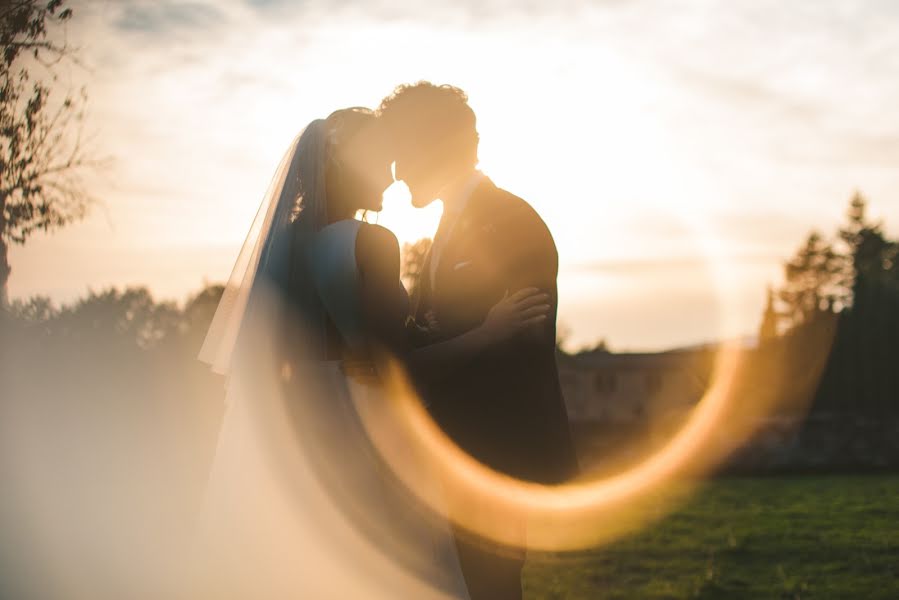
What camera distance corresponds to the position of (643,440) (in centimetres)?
2527

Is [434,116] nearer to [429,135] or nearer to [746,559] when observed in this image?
[429,135]

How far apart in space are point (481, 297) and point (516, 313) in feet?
1.01

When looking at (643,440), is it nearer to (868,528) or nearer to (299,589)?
(868,528)

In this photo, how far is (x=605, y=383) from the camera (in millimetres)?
81438

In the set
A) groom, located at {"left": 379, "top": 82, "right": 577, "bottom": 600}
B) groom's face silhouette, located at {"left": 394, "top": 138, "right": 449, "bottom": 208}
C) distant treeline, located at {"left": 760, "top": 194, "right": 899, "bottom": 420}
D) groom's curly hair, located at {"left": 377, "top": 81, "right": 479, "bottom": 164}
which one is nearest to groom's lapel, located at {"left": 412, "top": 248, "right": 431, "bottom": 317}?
groom, located at {"left": 379, "top": 82, "right": 577, "bottom": 600}

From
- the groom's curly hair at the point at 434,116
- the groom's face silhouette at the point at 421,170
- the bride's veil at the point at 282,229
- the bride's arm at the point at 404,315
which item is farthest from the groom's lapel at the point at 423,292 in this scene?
the bride's veil at the point at 282,229

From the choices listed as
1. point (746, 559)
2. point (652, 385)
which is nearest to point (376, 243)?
point (746, 559)

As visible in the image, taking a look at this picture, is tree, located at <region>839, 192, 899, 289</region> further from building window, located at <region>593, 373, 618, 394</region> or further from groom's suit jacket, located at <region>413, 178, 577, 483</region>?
groom's suit jacket, located at <region>413, 178, 577, 483</region>

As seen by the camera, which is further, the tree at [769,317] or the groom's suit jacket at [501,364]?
the tree at [769,317]

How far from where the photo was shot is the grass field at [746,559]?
8.84 m

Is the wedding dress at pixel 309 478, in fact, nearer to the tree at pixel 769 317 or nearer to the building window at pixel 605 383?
the building window at pixel 605 383

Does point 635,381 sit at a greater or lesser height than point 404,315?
greater

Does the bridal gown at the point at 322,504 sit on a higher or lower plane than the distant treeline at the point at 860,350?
lower

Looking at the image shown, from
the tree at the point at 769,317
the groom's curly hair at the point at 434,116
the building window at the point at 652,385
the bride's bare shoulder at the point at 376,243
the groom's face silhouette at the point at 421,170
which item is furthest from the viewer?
the tree at the point at 769,317
